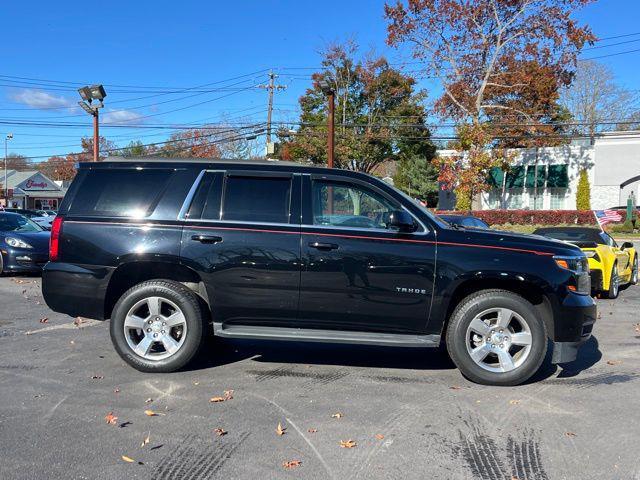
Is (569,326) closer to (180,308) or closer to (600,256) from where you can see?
(180,308)

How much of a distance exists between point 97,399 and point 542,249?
4.14 meters

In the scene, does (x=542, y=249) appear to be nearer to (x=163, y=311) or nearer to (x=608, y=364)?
(x=608, y=364)

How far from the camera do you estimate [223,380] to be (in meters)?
5.20

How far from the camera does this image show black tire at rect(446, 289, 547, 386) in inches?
198

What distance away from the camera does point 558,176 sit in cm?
3684

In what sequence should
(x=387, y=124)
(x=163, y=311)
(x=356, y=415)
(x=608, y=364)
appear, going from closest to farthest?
1. (x=356, y=415)
2. (x=163, y=311)
3. (x=608, y=364)
4. (x=387, y=124)

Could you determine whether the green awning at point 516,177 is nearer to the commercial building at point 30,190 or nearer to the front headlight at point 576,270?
the front headlight at point 576,270

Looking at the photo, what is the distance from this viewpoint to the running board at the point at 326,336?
5.06 metres

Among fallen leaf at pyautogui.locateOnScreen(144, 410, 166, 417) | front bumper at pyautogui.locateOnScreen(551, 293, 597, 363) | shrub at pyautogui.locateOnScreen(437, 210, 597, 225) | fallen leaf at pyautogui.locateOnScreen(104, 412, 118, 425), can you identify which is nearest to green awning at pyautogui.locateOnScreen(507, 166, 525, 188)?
shrub at pyautogui.locateOnScreen(437, 210, 597, 225)

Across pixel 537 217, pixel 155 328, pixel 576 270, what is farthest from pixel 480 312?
pixel 537 217

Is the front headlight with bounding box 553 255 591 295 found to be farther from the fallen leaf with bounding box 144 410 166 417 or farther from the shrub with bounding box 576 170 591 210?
the shrub with bounding box 576 170 591 210

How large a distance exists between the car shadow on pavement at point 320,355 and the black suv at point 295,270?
2.29 feet

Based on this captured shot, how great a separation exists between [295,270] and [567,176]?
3599 centimetres

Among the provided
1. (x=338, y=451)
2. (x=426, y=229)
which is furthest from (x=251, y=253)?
(x=338, y=451)
